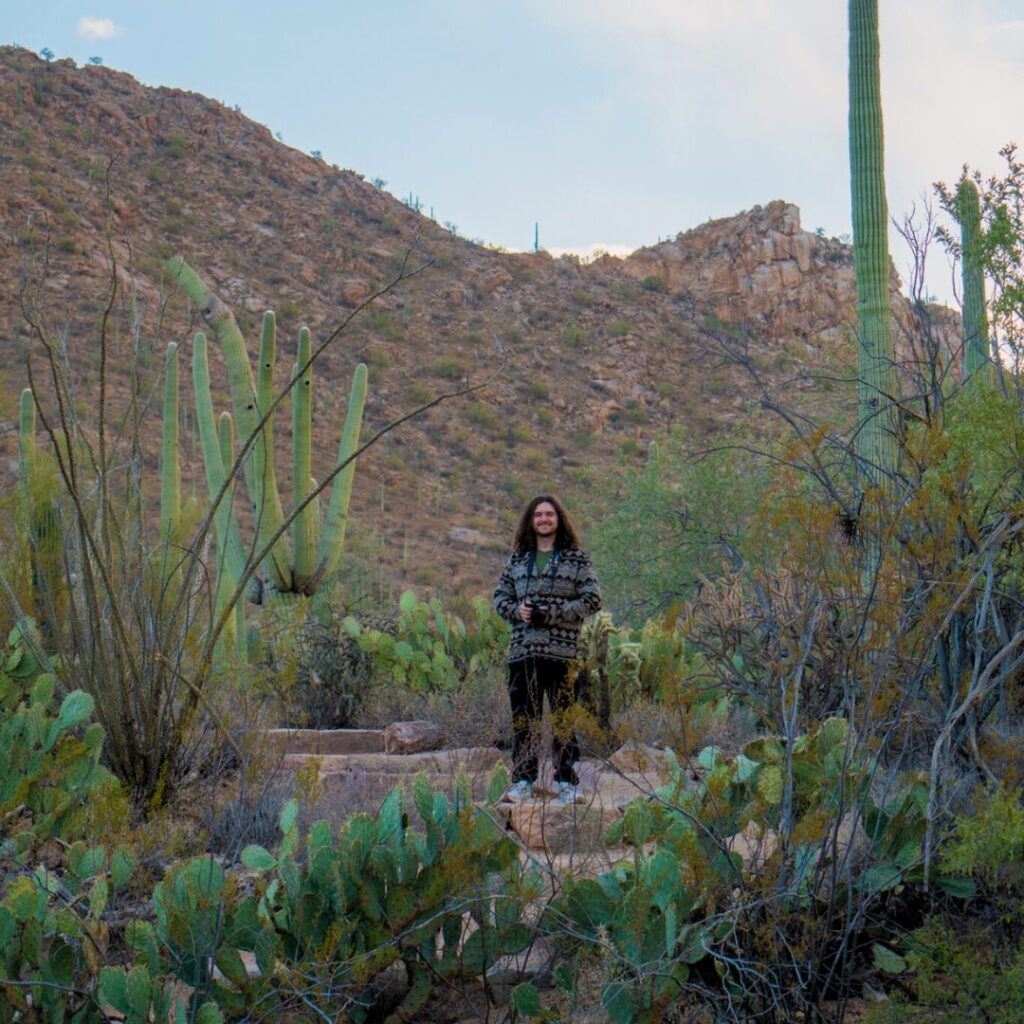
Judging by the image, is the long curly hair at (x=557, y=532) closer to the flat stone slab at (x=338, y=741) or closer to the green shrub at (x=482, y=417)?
the flat stone slab at (x=338, y=741)

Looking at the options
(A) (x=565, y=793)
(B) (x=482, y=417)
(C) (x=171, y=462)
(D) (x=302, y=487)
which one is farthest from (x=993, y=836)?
(B) (x=482, y=417)

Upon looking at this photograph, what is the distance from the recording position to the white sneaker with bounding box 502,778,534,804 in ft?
19.5

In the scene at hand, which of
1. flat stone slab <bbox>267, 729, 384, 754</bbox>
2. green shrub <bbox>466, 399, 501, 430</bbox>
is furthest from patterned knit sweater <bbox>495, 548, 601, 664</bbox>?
green shrub <bbox>466, 399, 501, 430</bbox>

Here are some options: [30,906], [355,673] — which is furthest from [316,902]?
[355,673]

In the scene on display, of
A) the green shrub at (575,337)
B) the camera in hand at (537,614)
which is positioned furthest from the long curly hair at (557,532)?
the green shrub at (575,337)

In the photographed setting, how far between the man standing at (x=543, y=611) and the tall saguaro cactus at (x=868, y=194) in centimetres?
285

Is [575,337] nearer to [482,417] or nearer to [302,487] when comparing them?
[482,417]

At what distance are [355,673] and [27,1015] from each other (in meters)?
6.62

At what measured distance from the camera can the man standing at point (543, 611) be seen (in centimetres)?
627

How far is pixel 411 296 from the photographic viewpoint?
38.6m

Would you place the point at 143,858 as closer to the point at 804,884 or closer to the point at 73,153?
the point at 804,884

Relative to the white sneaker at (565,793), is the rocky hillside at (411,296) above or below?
above

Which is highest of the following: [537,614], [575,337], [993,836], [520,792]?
[575,337]

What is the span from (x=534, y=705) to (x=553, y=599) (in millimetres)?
558
